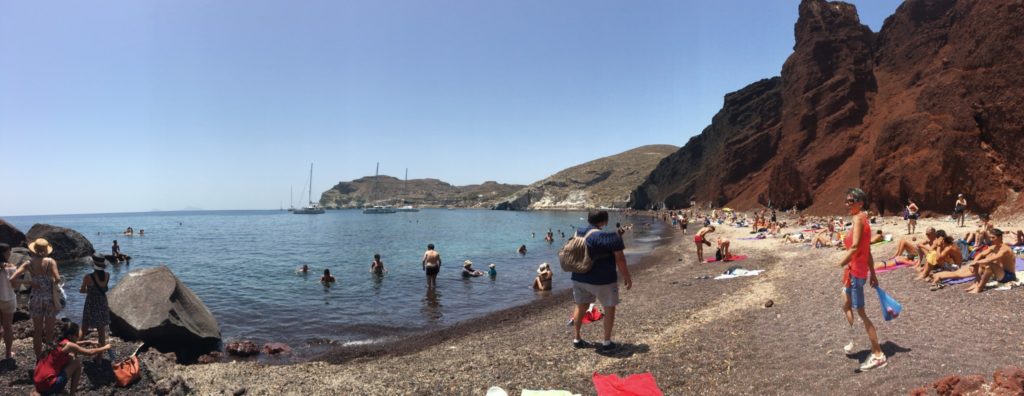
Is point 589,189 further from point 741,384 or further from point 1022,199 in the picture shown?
point 741,384

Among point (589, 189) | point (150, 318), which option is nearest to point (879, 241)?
point (150, 318)

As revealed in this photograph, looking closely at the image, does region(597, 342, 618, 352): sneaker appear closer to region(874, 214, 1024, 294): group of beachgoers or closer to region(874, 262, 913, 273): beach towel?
region(874, 214, 1024, 294): group of beachgoers

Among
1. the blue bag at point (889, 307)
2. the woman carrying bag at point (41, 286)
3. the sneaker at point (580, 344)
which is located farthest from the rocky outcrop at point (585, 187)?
the woman carrying bag at point (41, 286)

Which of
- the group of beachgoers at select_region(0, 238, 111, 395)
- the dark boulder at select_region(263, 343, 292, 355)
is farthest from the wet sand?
the group of beachgoers at select_region(0, 238, 111, 395)

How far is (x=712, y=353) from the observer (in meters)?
7.20

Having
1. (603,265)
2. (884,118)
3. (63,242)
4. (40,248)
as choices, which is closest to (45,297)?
(40,248)

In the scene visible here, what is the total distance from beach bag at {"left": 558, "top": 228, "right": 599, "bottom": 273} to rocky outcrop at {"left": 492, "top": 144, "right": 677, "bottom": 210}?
14600 centimetres

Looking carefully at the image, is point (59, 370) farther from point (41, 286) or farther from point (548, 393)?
point (548, 393)

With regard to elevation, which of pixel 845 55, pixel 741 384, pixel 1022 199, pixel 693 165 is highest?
pixel 845 55

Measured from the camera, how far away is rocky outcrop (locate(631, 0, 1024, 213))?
2872 centimetres

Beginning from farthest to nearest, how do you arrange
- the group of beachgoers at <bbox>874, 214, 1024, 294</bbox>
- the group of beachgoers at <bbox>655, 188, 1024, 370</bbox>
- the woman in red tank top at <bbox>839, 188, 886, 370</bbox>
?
the group of beachgoers at <bbox>874, 214, 1024, 294</bbox>
the group of beachgoers at <bbox>655, 188, 1024, 370</bbox>
the woman in red tank top at <bbox>839, 188, 886, 370</bbox>

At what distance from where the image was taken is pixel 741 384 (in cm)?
591

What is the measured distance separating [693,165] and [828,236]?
82.6 meters

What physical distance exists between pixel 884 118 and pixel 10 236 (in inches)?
2749
